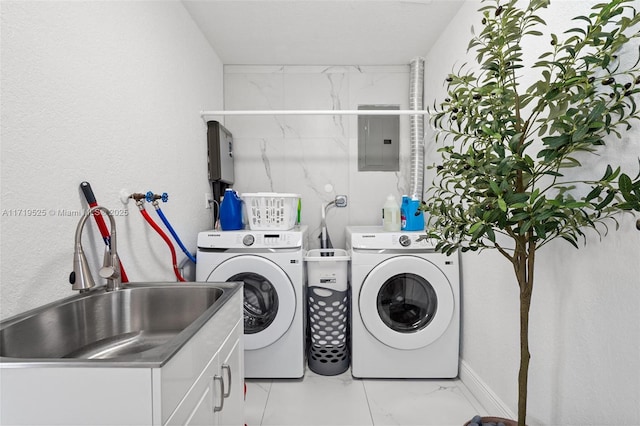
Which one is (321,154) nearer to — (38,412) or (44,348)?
(44,348)

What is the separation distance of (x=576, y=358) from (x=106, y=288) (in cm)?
172

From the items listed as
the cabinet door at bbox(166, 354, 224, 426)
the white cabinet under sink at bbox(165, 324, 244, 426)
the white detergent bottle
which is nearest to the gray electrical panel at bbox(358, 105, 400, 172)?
the white detergent bottle

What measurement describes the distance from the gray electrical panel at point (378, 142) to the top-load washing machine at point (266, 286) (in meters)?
1.17

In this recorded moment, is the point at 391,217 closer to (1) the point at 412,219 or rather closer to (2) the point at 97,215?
(1) the point at 412,219

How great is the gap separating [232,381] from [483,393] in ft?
4.72

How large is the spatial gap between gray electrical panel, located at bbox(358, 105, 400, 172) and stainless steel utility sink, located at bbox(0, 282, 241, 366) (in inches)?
79.1

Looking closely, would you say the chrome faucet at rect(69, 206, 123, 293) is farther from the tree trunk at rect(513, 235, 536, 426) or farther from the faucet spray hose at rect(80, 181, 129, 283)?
the tree trunk at rect(513, 235, 536, 426)

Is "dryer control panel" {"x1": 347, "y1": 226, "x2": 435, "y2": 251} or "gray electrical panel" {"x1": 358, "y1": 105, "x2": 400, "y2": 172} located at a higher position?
"gray electrical panel" {"x1": 358, "y1": 105, "x2": 400, "y2": 172}

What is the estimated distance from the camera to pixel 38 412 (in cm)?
65

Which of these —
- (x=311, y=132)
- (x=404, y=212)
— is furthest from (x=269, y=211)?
(x=311, y=132)

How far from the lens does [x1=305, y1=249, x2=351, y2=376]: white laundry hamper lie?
222 cm

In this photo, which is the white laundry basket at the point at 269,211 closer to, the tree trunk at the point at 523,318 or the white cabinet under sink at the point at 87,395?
the tree trunk at the point at 523,318

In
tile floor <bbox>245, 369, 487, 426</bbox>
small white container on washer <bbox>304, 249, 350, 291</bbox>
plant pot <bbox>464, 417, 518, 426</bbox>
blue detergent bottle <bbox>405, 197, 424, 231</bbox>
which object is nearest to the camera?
plant pot <bbox>464, 417, 518, 426</bbox>

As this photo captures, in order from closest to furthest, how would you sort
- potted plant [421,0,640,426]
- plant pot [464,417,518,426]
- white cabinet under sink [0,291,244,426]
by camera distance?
white cabinet under sink [0,291,244,426]
potted plant [421,0,640,426]
plant pot [464,417,518,426]
